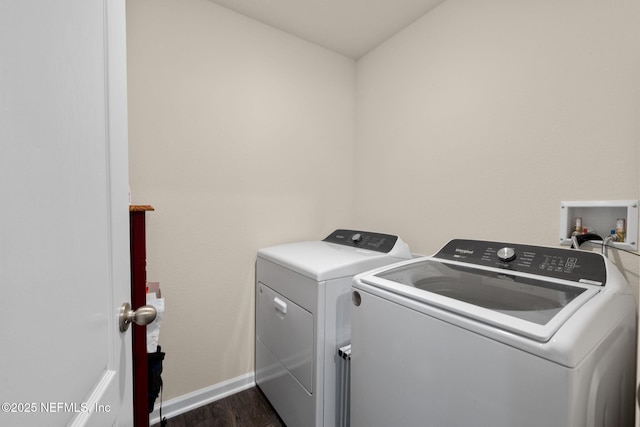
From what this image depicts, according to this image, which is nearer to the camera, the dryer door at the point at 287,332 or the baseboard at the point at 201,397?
the dryer door at the point at 287,332

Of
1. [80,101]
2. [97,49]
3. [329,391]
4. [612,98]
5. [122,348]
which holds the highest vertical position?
[612,98]

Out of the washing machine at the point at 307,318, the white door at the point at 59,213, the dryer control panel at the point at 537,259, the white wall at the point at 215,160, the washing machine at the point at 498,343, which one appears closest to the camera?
the white door at the point at 59,213

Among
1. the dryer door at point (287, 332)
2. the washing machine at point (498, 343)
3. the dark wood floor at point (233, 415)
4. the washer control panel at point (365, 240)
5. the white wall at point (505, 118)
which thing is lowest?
the dark wood floor at point (233, 415)

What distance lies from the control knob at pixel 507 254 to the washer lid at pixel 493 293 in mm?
69

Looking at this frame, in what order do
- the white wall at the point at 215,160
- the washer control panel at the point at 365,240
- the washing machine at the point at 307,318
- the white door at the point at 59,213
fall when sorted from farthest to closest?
the washer control panel at the point at 365,240 < the white wall at the point at 215,160 < the washing machine at the point at 307,318 < the white door at the point at 59,213

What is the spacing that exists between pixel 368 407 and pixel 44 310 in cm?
105

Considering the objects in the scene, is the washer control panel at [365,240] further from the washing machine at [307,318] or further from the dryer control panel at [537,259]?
the dryer control panel at [537,259]

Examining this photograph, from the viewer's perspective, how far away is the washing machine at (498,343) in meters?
0.59

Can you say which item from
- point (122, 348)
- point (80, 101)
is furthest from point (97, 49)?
point (122, 348)

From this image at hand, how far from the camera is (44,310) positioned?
1.15ft

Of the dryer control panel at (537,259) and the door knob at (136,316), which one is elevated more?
the dryer control panel at (537,259)

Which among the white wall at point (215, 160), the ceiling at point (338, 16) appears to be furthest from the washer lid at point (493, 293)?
the ceiling at point (338, 16)

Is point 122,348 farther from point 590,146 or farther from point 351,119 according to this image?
point 351,119

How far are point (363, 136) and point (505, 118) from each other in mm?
1067
